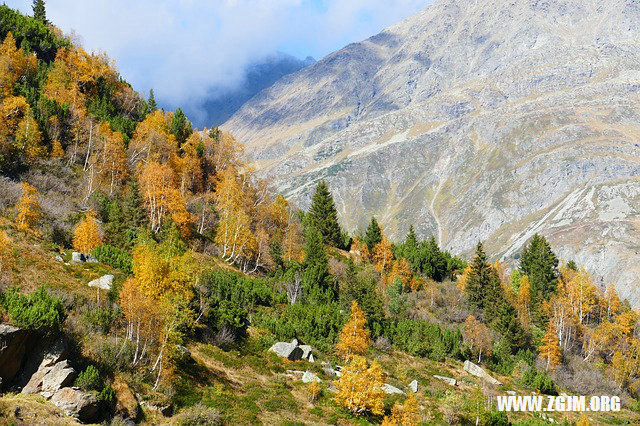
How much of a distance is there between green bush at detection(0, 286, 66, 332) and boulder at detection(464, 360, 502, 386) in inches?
1904

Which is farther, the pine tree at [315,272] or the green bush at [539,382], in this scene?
the pine tree at [315,272]

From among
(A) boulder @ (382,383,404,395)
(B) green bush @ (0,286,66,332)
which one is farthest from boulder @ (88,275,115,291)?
(A) boulder @ (382,383,404,395)

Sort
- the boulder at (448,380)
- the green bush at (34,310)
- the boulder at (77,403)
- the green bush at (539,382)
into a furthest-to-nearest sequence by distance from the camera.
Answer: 1. the green bush at (539,382)
2. the boulder at (448,380)
3. the green bush at (34,310)
4. the boulder at (77,403)

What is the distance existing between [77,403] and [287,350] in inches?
897

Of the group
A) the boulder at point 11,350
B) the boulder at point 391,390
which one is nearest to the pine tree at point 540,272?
the boulder at point 391,390

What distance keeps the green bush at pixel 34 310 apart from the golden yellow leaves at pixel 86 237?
2092cm

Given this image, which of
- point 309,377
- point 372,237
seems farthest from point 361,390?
point 372,237

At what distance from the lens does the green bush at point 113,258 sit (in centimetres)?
4012

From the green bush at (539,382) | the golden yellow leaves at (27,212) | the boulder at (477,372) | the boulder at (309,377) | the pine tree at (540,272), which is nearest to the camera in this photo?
the boulder at (309,377)

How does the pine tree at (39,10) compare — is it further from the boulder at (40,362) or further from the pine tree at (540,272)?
the pine tree at (540,272)

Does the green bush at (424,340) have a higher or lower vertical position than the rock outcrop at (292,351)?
higher

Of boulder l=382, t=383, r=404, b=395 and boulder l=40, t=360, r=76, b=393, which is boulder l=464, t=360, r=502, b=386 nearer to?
boulder l=382, t=383, r=404, b=395

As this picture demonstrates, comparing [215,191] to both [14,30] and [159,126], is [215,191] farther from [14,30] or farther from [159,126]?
[14,30]

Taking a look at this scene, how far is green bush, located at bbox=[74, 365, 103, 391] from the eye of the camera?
67.0ft
